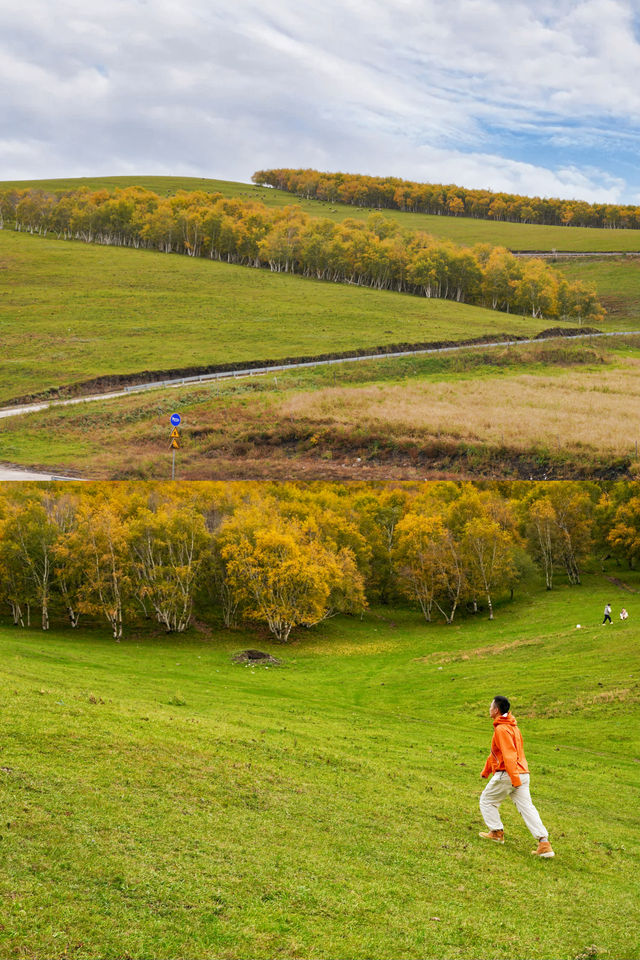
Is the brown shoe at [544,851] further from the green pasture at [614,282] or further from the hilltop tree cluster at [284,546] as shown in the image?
the green pasture at [614,282]

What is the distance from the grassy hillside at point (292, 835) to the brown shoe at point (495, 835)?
0.14 m

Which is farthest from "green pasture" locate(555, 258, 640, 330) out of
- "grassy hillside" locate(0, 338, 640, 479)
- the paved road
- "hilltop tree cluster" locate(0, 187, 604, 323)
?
the paved road

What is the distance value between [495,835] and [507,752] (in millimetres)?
1857

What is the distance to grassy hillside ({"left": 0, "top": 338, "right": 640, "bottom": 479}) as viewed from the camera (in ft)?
135

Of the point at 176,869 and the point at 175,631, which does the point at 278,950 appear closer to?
the point at 176,869

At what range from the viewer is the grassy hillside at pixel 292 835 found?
8891 millimetres

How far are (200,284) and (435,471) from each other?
89.3m

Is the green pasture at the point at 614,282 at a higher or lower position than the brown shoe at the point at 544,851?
higher

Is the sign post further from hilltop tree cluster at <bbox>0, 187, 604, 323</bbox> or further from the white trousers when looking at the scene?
hilltop tree cluster at <bbox>0, 187, 604, 323</bbox>

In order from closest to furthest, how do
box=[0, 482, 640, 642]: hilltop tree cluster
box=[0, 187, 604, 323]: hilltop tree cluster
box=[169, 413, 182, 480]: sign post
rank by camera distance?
box=[169, 413, 182, 480]: sign post, box=[0, 482, 640, 642]: hilltop tree cluster, box=[0, 187, 604, 323]: hilltop tree cluster

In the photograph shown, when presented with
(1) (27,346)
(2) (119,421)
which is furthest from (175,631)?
(1) (27,346)

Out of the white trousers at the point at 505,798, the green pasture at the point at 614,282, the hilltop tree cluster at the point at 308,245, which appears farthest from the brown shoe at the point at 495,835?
the hilltop tree cluster at the point at 308,245

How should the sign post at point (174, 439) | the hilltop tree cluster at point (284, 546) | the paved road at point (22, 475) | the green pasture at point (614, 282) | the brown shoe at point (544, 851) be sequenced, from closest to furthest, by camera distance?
the brown shoe at point (544, 851) < the sign post at point (174, 439) < the paved road at point (22, 475) < the hilltop tree cluster at point (284, 546) < the green pasture at point (614, 282)

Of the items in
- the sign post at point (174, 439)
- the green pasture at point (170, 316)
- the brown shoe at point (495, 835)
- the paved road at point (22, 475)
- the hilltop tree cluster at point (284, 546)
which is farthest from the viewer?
the green pasture at point (170, 316)
